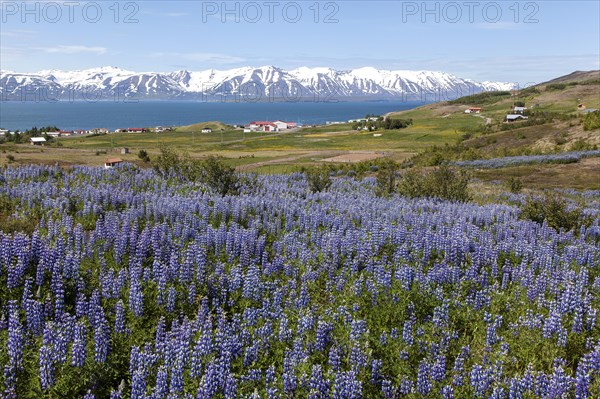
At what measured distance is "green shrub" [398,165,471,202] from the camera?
24953mm

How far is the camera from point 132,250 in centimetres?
1099

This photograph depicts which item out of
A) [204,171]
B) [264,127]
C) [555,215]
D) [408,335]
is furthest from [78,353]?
[264,127]

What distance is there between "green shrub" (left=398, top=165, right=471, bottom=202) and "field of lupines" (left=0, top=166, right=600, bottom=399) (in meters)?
10.2

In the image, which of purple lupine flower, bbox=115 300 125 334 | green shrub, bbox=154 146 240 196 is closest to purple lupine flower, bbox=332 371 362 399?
purple lupine flower, bbox=115 300 125 334

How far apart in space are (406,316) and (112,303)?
4936 mm

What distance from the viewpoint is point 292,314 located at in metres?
8.44

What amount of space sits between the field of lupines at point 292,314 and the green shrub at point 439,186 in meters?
10.2

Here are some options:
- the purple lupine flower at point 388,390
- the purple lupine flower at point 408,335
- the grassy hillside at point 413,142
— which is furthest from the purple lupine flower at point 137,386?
the grassy hillside at point 413,142

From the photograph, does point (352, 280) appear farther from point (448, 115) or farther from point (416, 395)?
point (448, 115)

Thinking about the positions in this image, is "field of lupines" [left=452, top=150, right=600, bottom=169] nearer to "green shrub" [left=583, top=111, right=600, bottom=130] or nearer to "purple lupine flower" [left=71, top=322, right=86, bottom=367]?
"green shrub" [left=583, top=111, right=600, bottom=130]

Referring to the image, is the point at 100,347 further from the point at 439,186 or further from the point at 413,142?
the point at 413,142

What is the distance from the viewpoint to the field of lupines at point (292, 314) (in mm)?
6328

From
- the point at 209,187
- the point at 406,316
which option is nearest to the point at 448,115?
the point at 209,187

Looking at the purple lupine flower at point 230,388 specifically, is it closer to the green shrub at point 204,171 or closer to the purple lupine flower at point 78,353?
the purple lupine flower at point 78,353
